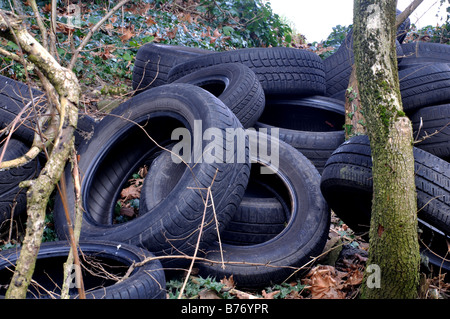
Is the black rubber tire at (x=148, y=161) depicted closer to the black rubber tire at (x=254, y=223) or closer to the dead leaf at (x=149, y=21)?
the black rubber tire at (x=254, y=223)

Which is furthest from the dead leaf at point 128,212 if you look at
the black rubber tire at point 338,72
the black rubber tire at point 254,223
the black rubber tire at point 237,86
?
the black rubber tire at point 338,72

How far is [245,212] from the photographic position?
4.00m

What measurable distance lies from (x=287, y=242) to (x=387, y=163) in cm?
125

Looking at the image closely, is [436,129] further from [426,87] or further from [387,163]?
[387,163]

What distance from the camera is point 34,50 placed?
1898mm

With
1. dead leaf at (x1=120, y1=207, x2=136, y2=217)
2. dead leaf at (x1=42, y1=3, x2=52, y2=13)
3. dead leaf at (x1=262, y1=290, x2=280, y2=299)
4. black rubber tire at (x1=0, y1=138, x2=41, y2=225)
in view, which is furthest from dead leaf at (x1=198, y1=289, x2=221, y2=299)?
dead leaf at (x1=42, y1=3, x2=52, y2=13)

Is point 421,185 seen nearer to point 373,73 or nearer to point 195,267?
point 373,73

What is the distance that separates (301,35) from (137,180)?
8.29 meters

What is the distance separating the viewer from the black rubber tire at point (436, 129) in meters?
4.21

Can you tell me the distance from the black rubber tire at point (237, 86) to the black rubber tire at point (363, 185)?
4.94 ft

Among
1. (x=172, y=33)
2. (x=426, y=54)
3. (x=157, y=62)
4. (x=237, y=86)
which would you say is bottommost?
(x=237, y=86)

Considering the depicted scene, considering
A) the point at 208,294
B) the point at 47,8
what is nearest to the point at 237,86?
the point at 208,294

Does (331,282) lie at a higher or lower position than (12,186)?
lower
